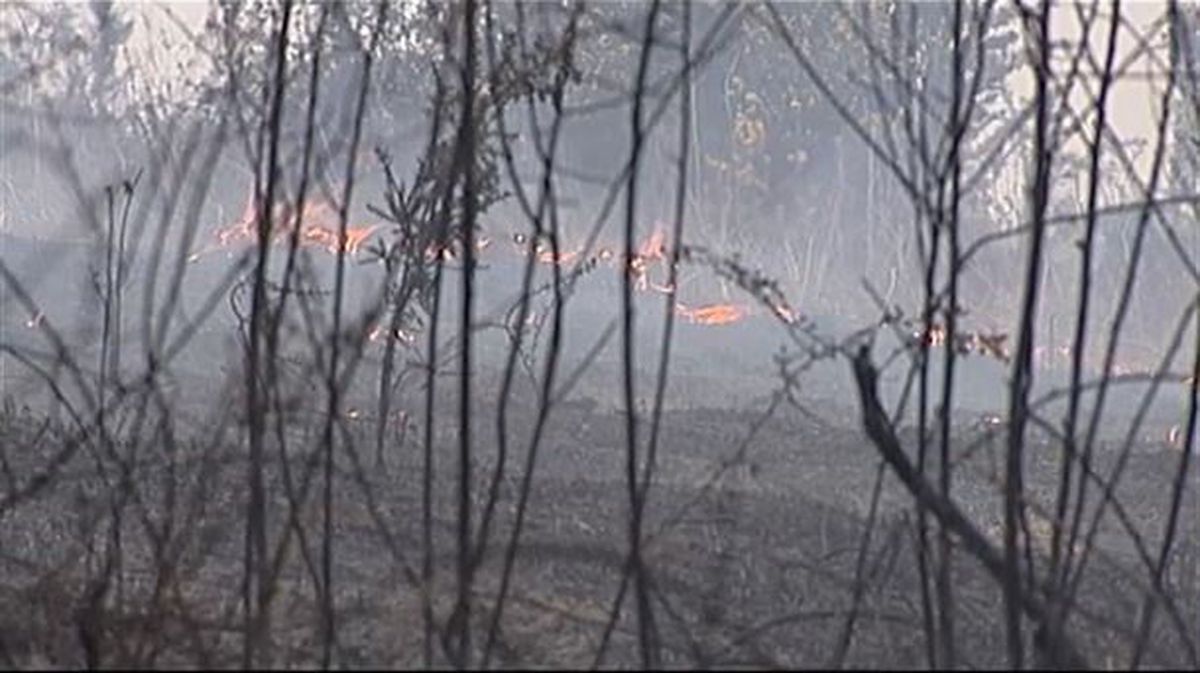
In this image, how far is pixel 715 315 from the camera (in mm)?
36875

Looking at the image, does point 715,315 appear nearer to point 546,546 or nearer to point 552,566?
point 552,566

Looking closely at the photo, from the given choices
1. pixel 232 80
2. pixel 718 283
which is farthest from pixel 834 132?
pixel 232 80

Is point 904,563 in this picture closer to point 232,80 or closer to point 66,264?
point 232,80

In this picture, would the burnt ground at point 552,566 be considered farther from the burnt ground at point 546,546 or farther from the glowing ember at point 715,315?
the glowing ember at point 715,315

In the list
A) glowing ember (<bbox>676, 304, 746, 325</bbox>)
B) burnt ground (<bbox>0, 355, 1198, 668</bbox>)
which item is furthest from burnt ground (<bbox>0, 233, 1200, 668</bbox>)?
glowing ember (<bbox>676, 304, 746, 325</bbox>)

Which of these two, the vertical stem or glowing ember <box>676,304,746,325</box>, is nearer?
the vertical stem

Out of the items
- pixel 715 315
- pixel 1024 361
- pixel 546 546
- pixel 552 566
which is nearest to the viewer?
pixel 1024 361

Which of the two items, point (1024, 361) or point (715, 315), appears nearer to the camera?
point (1024, 361)

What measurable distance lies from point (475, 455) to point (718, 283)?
2846 cm

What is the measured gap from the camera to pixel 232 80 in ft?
18.8

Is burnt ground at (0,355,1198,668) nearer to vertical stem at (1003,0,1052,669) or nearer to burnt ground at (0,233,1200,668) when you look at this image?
burnt ground at (0,233,1200,668)

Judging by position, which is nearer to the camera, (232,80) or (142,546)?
(232,80)

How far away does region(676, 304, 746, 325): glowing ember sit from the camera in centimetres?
3631

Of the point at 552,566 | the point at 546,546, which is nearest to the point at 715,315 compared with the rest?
the point at 552,566
